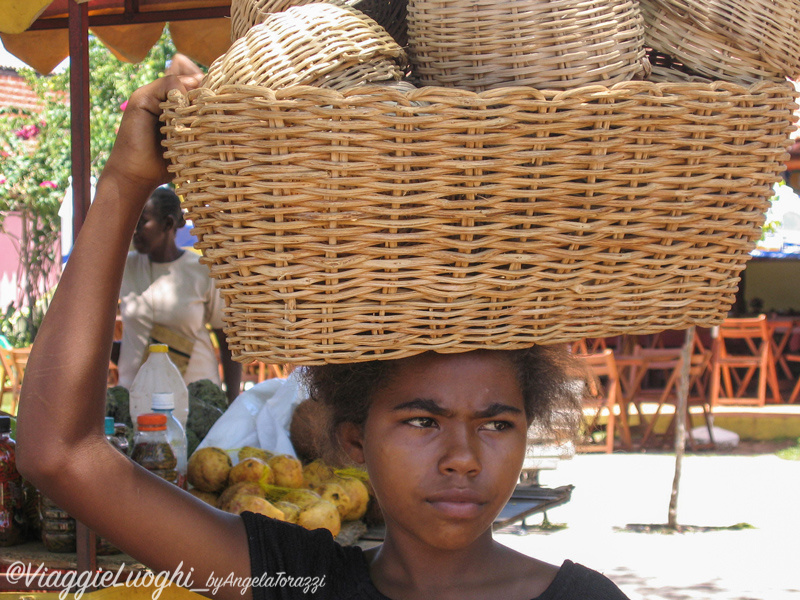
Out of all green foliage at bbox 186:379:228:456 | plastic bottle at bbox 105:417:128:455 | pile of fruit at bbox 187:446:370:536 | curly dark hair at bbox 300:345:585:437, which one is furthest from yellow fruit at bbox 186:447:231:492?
curly dark hair at bbox 300:345:585:437

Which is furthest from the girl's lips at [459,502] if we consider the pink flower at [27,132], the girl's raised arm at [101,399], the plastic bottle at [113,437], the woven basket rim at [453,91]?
the pink flower at [27,132]

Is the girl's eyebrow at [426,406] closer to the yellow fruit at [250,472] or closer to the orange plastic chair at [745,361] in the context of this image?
the yellow fruit at [250,472]

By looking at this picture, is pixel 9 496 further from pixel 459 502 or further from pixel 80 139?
pixel 459 502

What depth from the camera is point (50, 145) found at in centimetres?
1045

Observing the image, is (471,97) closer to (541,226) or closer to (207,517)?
(541,226)

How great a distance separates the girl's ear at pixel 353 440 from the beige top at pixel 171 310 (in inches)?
114

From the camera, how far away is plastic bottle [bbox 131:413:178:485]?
2.10 meters

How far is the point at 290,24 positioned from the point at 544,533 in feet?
17.4

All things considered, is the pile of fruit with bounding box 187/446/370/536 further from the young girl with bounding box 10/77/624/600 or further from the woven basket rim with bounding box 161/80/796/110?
the woven basket rim with bounding box 161/80/796/110

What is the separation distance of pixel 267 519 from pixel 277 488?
922 mm

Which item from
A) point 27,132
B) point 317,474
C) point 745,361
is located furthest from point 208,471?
point 27,132

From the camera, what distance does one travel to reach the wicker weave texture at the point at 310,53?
112 cm

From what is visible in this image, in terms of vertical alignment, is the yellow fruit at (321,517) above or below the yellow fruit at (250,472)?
below

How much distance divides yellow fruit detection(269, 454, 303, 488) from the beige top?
191 cm
